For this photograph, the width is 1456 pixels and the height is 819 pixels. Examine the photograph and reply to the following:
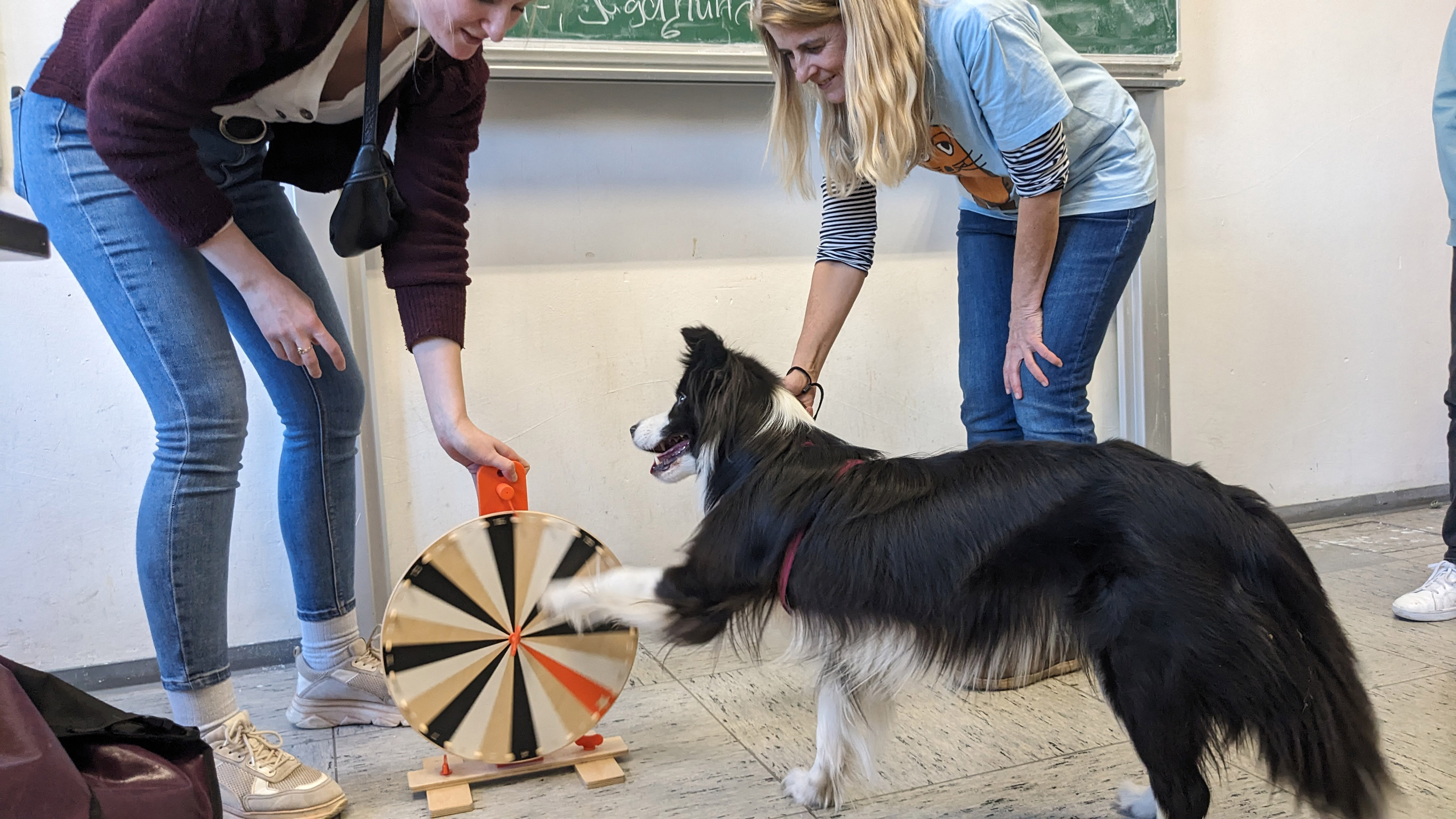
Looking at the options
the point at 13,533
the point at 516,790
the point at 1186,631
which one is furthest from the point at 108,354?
the point at 1186,631

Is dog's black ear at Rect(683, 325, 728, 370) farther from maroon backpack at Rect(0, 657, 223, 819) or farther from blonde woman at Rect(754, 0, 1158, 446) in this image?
maroon backpack at Rect(0, 657, 223, 819)

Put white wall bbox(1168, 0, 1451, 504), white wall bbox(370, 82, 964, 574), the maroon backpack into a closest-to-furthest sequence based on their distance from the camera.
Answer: the maroon backpack → white wall bbox(370, 82, 964, 574) → white wall bbox(1168, 0, 1451, 504)

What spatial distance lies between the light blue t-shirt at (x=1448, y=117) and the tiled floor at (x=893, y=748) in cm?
109

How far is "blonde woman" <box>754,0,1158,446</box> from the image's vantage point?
5.67 feet

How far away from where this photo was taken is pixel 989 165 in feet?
6.37

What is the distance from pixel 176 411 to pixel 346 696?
0.75 meters

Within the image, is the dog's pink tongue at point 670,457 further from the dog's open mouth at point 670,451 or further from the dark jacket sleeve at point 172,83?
the dark jacket sleeve at point 172,83

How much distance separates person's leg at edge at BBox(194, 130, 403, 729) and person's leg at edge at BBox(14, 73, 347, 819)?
20cm

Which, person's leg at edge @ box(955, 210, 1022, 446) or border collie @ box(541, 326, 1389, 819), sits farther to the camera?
person's leg at edge @ box(955, 210, 1022, 446)

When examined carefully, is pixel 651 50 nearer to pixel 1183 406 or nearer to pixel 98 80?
pixel 98 80

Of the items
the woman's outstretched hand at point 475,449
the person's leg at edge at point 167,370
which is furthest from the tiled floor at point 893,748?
the woman's outstretched hand at point 475,449

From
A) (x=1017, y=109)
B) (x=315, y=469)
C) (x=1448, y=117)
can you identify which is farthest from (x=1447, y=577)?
(x=315, y=469)

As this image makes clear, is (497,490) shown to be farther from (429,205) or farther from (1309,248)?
(1309,248)

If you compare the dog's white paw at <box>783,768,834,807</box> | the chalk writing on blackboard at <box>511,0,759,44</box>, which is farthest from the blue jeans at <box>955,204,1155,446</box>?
the chalk writing on blackboard at <box>511,0,759,44</box>
